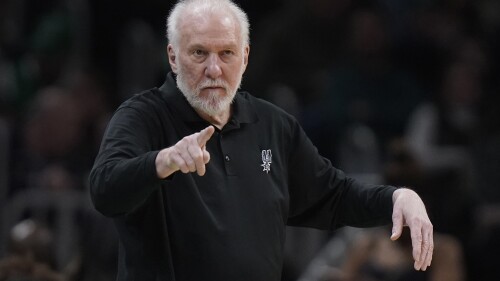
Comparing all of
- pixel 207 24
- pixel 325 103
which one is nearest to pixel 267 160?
pixel 207 24

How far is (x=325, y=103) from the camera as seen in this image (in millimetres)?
9602

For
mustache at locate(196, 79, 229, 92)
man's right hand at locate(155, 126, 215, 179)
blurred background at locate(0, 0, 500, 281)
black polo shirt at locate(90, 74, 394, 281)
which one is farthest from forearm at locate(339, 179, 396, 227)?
blurred background at locate(0, 0, 500, 281)

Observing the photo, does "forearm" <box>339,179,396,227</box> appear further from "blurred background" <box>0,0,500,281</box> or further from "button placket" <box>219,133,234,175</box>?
"blurred background" <box>0,0,500,281</box>

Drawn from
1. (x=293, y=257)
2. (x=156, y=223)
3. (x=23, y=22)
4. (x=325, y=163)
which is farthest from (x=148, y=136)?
(x=23, y=22)

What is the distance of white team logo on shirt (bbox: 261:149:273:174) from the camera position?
4754mm

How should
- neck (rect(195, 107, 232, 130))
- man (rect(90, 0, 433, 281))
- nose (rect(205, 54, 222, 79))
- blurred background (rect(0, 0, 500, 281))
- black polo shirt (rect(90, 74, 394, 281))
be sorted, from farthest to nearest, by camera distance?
blurred background (rect(0, 0, 500, 281)) → neck (rect(195, 107, 232, 130)) → nose (rect(205, 54, 222, 79)) → man (rect(90, 0, 433, 281)) → black polo shirt (rect(90, 74, 394, 281))

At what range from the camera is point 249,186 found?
465 cm

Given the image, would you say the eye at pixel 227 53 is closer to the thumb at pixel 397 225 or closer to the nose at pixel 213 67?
the nose at pixel 213 67

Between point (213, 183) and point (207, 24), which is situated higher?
point (207, 24)

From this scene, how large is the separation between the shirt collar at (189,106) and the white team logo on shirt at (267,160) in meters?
0.14

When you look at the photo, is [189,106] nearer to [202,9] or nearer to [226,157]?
[226,157]

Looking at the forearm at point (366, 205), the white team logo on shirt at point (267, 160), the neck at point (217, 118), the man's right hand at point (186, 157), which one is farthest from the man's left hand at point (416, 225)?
the man's right hand at point (186, 157)

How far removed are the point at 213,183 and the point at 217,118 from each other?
309mm

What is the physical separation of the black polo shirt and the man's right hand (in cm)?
7
